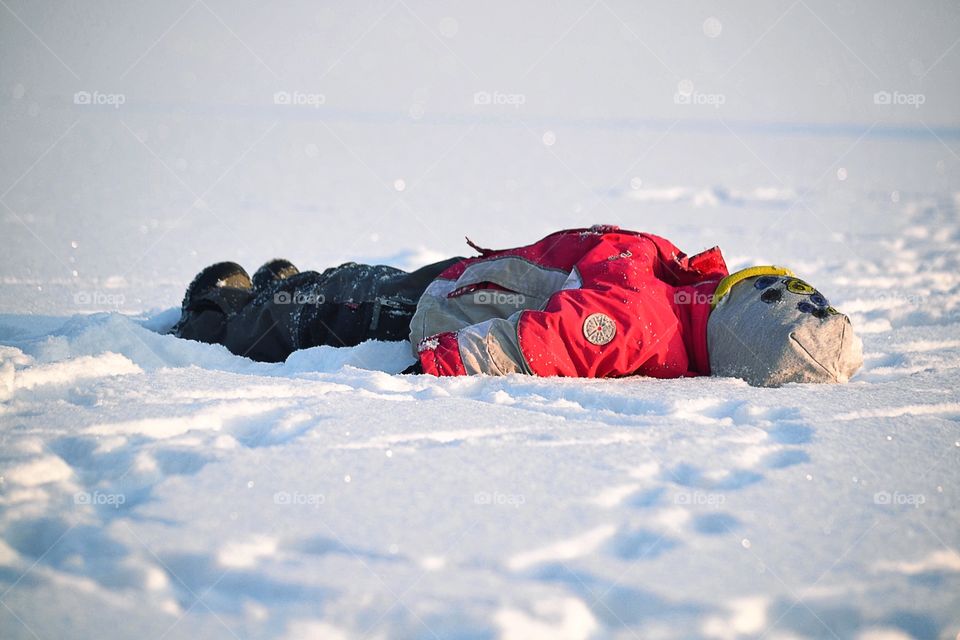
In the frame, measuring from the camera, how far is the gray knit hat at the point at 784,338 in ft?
7.17

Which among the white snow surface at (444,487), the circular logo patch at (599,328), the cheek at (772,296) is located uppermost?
the cheek at (772,296)

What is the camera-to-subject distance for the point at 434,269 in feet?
9.29

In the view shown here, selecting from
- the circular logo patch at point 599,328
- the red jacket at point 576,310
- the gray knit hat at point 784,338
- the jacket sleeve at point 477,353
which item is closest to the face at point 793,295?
the gray knit hat at point 784,338

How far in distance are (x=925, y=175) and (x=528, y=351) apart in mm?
8058

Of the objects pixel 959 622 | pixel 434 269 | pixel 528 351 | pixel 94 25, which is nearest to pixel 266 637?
pixel 959 622

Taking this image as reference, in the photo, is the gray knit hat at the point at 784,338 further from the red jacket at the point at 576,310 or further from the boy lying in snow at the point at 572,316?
the red jacket at the point at 576,310

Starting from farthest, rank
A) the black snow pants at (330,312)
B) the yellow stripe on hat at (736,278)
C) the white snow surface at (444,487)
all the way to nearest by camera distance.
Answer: the black snow pants at (330,312), the yellow stripe on hat at (736,278), the white snow surface at (444,487)

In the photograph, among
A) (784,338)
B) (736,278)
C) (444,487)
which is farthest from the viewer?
(736,278)

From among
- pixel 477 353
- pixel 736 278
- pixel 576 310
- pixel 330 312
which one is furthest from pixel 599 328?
pixel 330 312

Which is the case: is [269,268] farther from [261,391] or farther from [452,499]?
[452,499]

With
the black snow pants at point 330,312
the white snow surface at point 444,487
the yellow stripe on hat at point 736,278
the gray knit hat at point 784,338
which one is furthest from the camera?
the black snow pants at point 330,312

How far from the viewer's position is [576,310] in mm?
2244

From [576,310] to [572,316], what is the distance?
0.02 m

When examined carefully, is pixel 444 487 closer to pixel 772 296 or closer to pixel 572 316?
pixel 572 316
